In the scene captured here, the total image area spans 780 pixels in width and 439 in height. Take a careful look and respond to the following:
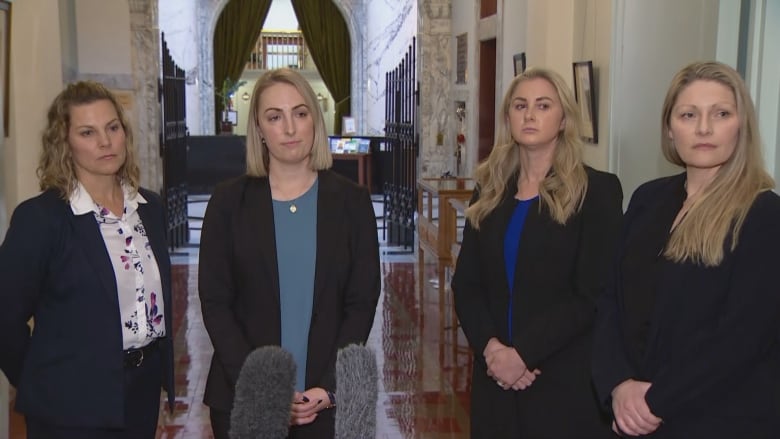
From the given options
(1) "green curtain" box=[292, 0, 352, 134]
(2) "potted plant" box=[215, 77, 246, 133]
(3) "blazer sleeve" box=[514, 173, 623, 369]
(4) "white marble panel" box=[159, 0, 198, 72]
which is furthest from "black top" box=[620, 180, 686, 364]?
(1) "green curtain" box=[292, 0, 352, 134]

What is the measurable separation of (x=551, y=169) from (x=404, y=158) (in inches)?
318

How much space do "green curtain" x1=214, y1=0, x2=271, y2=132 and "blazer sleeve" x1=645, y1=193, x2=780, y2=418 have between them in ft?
58.4

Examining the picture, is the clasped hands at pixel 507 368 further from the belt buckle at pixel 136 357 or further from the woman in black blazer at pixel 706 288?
the belt buckle at pixel 136 357

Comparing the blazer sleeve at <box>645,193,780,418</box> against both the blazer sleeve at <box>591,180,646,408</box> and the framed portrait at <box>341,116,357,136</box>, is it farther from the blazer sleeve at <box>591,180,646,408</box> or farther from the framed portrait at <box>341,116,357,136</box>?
the framed portrait at <box>341,116,357,136</box>

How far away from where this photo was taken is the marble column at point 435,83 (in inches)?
433

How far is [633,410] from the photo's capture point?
2.11 metres

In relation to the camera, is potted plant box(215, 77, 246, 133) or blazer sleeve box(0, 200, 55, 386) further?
potted plant box(215, 77, 246, 133)

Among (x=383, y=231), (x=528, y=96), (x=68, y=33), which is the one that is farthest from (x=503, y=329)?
(x=383, y=231)

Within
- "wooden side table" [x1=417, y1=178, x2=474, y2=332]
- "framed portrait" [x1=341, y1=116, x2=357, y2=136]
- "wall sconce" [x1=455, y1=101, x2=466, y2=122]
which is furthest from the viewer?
"framed portrait" [x1=341, y1=116, x2=357, y2=136]

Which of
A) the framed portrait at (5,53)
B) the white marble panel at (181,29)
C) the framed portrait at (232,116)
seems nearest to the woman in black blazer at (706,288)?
the framed portrait at (5,53)

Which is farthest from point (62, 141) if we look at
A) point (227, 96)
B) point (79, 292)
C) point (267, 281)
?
point (227, 96)

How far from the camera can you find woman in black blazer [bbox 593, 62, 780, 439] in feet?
6.41

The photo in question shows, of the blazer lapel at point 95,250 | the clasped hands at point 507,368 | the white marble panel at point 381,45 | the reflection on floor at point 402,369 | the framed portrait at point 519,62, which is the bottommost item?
the reflection on floor at point 402,369

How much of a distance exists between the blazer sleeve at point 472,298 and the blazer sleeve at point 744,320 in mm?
788
